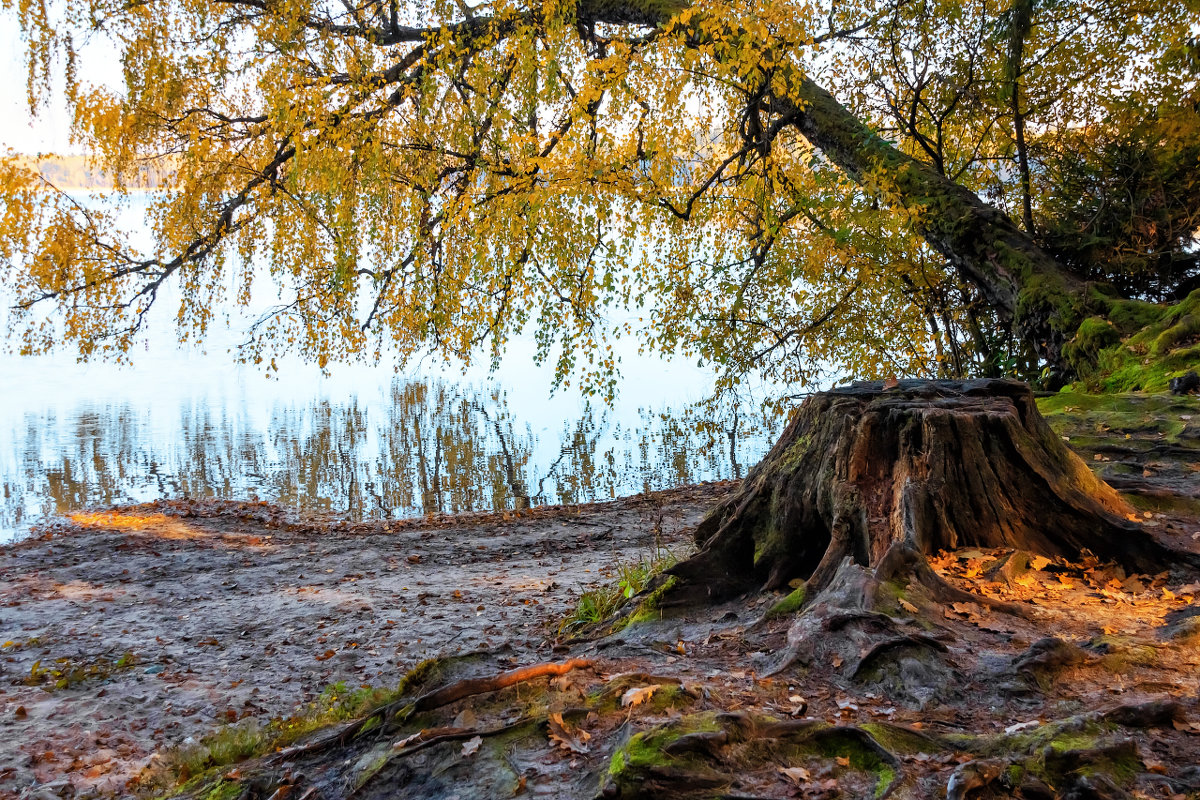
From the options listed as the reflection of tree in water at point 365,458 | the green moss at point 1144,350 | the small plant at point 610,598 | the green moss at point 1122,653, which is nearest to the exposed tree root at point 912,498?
the small plant at point 610,598

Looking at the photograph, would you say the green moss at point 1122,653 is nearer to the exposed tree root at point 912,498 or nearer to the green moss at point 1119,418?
the exposed tree root at point 912,498

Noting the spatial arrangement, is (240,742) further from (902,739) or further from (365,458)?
(365,458)

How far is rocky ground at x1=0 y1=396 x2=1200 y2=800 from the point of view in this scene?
102 inches

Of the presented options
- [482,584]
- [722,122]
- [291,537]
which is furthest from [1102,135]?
[291,537]

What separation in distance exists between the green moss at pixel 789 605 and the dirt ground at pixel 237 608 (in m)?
1.32

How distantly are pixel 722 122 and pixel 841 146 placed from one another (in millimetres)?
1840

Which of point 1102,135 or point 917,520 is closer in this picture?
point 917,520

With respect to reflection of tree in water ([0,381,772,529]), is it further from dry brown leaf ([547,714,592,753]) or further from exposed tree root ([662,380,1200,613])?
dry brown leaf ([547,714,592,753])

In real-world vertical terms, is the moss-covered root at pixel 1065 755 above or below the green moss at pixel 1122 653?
below

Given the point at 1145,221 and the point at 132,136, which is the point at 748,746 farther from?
the point at 132,136

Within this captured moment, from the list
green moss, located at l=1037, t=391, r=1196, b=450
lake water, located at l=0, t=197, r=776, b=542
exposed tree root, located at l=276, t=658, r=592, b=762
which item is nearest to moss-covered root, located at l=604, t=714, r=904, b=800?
exposed tree root, located at l=276, t=658, r=592, b=762

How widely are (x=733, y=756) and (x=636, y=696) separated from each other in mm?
548

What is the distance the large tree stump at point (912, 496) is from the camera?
4484mm

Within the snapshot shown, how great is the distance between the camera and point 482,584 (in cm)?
786
